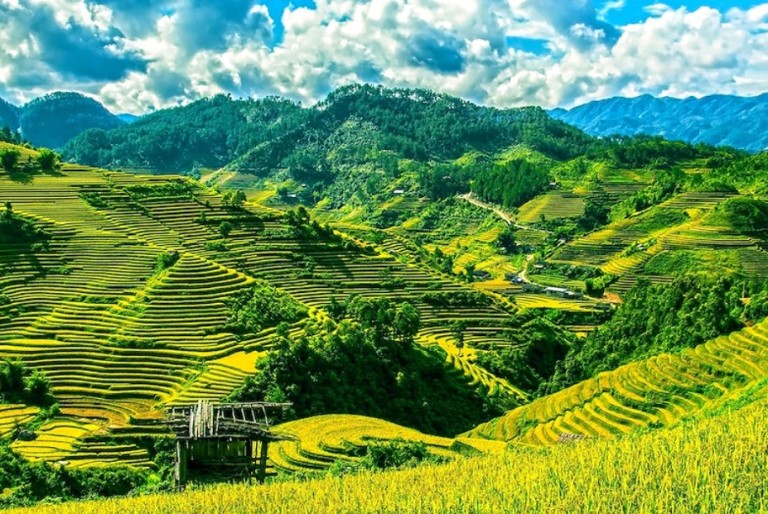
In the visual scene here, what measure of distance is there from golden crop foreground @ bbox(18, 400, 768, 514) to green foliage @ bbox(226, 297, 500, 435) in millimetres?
23171

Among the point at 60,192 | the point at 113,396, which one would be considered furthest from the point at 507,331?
the point at 60,192

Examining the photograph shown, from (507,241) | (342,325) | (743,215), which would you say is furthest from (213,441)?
(507,241)

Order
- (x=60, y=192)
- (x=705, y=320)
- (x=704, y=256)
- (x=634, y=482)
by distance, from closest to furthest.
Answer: (x=634, y=482) → (x=705, y=320) → (x=60, y=192) → (x=704, y=256)

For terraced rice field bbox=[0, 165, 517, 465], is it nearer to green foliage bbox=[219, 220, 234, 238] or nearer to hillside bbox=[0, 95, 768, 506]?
hillside bbox=[0, 95, 768, 506]

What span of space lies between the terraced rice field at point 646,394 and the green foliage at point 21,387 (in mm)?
21766

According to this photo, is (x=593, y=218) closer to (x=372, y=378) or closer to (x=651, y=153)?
(x=651, y=153)

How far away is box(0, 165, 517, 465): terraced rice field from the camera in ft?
112

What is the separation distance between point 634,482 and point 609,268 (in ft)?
236

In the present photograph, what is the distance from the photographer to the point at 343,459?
24.4m

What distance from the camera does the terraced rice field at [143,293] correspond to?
3400 cm

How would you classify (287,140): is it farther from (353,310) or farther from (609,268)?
(353,310)

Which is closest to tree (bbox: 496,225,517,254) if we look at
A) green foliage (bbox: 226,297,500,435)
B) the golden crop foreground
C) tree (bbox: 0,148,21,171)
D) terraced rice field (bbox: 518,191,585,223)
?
terraced rice field (bbox: 518,191,585,223)

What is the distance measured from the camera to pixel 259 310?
44.9 m

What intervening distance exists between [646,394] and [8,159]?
61.2 meters
